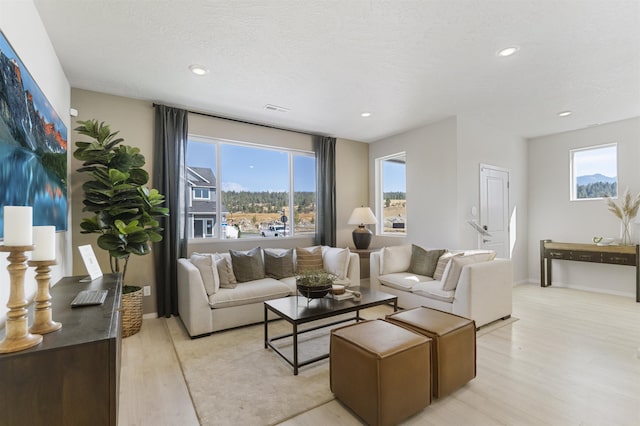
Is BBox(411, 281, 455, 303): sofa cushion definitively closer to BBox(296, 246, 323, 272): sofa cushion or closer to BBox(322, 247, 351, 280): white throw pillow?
BBox(322, 247, 351, 280): white throw pillow

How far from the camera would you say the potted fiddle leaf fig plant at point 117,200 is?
291cm

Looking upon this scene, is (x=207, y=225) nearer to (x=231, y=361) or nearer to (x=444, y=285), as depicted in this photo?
(x=231, y=361)

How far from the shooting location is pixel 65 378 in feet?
3.68

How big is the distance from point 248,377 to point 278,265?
1.74 metres

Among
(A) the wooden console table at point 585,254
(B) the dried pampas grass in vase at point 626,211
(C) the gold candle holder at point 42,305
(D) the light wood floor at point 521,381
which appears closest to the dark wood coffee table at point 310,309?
(D) the light wood floor at point 521,381


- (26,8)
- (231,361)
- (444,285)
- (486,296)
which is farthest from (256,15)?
(486,296)

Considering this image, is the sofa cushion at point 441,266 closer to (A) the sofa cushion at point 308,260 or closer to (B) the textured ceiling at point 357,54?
(A) the sofa cushion at point 308,260

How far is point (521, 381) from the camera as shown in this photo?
2244mm

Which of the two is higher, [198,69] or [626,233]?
[198,69]

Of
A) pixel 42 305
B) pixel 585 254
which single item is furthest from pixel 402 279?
pixel 42 305

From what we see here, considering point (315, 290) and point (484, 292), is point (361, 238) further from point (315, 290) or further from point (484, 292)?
point (315, 290)

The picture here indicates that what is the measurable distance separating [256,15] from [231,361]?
2.76 meters

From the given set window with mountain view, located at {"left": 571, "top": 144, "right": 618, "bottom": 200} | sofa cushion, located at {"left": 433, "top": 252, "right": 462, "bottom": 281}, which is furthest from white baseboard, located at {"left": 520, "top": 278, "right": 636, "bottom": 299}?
sofa cushion, located at {"left": 433, "top": 252, "right": 462, "bottom": 281}

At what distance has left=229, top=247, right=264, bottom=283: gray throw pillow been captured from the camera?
12.2ft
